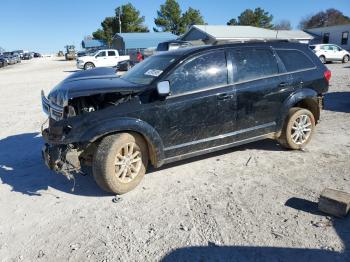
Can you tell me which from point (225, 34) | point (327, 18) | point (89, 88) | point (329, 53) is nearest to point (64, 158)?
point (89, 88)

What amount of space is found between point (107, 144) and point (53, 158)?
2.28 feet

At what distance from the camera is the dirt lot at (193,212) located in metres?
3.51

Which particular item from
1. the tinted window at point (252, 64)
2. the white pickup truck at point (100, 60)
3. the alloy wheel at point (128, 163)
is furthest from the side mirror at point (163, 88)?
the white pickup truck at point (100, 60)

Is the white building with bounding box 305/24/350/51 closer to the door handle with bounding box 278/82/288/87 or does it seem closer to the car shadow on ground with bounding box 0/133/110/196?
the door handle with bounding box 278/82/288/87

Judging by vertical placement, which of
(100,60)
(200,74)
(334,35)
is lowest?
(200,74)

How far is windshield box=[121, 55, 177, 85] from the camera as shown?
16.8 ft

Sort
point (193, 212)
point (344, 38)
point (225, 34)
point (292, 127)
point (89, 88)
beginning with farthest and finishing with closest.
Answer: point (344, 38), point (225, 34), point (292, 127), point (89, 88), point (193, 212)

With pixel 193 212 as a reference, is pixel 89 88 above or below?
above

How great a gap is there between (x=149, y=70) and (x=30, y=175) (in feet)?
7.96

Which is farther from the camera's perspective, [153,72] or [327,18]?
[327,18]

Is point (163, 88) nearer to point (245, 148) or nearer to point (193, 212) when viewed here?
point (193, 212)

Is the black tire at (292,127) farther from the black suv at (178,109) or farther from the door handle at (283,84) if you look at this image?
the door handle at (283,84)

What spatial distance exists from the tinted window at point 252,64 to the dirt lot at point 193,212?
134cm

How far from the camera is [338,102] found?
1018 cm
